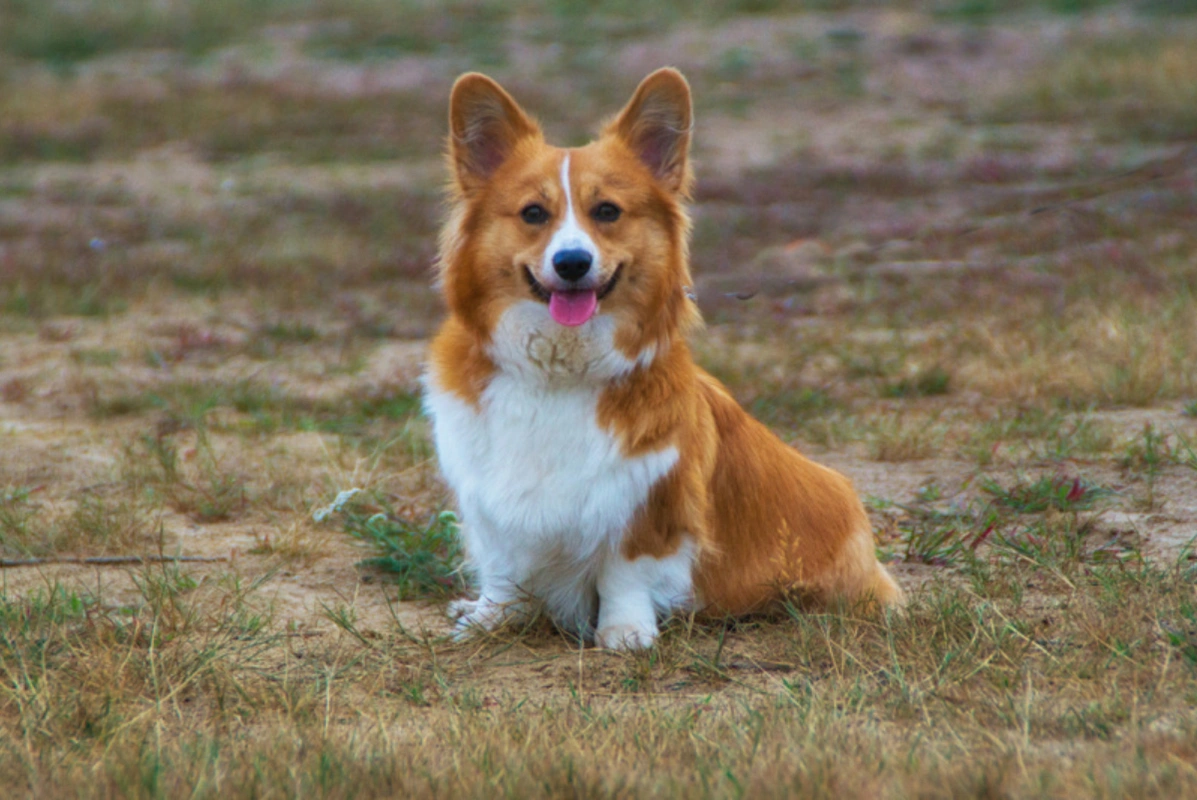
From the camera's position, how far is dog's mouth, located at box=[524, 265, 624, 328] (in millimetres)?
4039

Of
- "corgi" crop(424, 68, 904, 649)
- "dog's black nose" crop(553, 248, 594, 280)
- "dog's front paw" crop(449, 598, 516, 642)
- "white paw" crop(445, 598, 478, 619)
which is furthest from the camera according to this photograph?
"white paw" crop(445, 598, 478, 619)

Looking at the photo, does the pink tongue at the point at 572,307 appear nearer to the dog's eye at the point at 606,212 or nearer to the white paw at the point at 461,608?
the dog's eye at the point at 606,212

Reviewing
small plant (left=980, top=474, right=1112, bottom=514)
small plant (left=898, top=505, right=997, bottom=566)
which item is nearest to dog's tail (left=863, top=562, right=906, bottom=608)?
small plant (left=898, top=505, right=997, bottom=566)

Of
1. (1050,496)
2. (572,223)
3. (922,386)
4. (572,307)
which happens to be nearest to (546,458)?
(572,307)

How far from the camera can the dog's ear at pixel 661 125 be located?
14.3ft

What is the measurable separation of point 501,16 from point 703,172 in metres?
10.4

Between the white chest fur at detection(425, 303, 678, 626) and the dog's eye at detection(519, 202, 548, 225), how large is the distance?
10.8 inches

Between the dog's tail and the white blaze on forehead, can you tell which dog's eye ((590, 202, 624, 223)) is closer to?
the white blaze on forehead

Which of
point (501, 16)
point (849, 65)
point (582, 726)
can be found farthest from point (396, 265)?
point (501, 16)

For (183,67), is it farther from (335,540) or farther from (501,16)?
(335,540)

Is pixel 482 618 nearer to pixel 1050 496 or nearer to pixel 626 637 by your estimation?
pixel 626 637

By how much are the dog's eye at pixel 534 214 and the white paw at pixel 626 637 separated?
1290 mm

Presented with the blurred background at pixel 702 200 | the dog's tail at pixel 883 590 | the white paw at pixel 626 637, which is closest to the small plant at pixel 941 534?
the dog's tail at pixel 883 590

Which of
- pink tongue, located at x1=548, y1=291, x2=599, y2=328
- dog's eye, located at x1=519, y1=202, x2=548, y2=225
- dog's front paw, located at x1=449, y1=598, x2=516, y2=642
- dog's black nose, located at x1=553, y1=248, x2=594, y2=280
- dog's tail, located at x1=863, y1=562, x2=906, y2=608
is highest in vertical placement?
dog's eye, located at x1=519, y1=202, x2=548, y2=225
